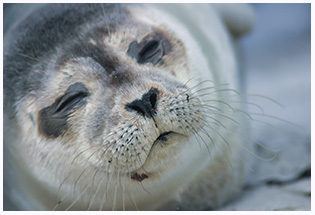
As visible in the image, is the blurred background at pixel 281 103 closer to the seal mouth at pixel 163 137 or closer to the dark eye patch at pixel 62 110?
the seal mouth at pixel 163 137

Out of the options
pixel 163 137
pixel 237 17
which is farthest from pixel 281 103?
pixel 163 137

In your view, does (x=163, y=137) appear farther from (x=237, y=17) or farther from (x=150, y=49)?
(x=237, y=17)

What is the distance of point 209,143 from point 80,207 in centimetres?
65

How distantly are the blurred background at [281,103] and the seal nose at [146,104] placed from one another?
675mm

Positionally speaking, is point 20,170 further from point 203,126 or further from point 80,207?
point 203,126

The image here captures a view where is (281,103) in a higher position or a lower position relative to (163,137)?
lower

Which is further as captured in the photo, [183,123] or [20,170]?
[20,170]

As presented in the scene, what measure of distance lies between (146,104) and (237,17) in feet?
4.98

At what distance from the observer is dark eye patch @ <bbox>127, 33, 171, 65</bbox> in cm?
161

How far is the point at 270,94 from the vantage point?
119 inches

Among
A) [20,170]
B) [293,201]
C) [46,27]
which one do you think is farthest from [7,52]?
[293,201]

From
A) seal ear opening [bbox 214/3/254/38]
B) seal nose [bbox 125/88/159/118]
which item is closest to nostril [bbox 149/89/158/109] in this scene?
seal nose [bbox 125/88/159/118]

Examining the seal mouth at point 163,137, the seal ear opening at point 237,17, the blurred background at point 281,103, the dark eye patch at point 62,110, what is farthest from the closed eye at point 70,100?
the seal ear opening at point 237,17

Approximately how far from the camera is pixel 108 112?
144 centimetres
